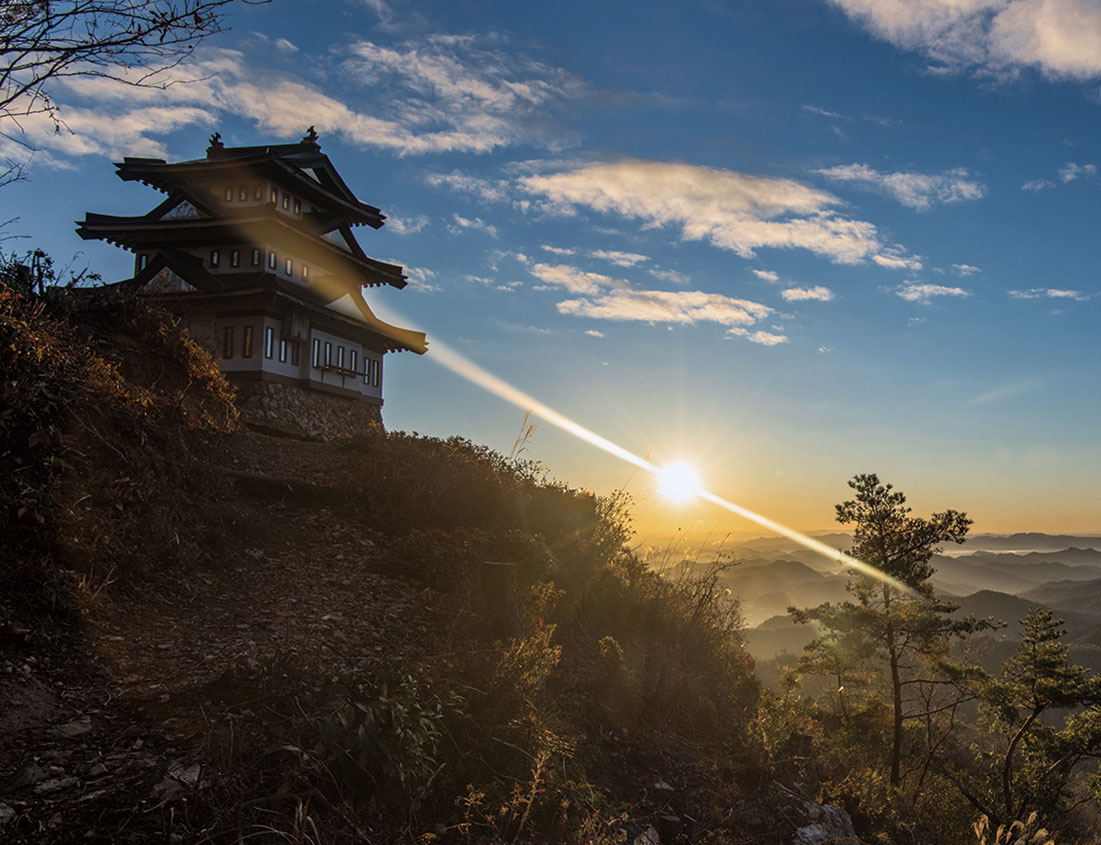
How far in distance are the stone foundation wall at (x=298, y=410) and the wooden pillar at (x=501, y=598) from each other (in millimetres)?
12054

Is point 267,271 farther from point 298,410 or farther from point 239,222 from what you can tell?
point 298,410

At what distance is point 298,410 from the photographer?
73.9 feet

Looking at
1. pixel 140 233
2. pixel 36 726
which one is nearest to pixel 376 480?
→ pixel 36 726

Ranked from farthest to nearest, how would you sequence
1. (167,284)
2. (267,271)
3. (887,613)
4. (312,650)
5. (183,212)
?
1. (183,212)
2. (267,271)
3. (167,284)
4. (887,613)
5. (312,650)

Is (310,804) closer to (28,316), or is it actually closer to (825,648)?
(28,316)

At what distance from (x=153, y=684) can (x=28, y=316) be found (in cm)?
514

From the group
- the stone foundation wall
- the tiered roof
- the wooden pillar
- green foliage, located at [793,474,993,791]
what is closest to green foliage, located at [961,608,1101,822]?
green foliage, located at [793,474,993,791]

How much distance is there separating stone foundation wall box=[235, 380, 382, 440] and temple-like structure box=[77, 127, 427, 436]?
47mm

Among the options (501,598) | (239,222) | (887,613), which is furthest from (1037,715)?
(239,222)

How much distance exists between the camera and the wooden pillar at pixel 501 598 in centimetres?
734

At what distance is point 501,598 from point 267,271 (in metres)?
19.3

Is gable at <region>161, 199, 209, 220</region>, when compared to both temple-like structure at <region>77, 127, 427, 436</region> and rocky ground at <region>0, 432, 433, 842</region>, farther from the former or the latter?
rocky ground at <region>0, 432, 433, 842</region>

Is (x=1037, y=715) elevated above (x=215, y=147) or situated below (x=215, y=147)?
below

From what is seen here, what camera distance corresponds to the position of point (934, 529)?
17359 mm
